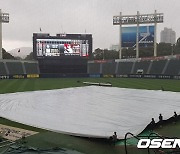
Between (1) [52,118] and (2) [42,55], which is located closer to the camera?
(1) [52,118]

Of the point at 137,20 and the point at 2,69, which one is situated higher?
the point at 137,20

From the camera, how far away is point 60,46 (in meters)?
51.4

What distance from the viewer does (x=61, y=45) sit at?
51.3m

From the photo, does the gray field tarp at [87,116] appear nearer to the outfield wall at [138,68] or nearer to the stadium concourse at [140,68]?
the stadium concourse at [140,68]

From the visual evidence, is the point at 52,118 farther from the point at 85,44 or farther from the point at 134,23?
the point at 134,23

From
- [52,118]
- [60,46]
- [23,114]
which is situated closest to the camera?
[52,118]

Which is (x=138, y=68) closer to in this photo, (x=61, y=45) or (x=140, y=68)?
(x=140, y=68)

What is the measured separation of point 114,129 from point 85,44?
4331cm

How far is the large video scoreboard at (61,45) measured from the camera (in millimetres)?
50906

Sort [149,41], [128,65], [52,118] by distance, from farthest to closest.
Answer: [128,65]
[149,41]
[52,118]

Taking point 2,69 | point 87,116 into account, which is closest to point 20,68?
point 2,69

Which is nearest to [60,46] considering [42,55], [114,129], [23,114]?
[42,55]

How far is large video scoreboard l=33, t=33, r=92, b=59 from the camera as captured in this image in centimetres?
5091

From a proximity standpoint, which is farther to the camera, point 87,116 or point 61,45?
point 61,45
